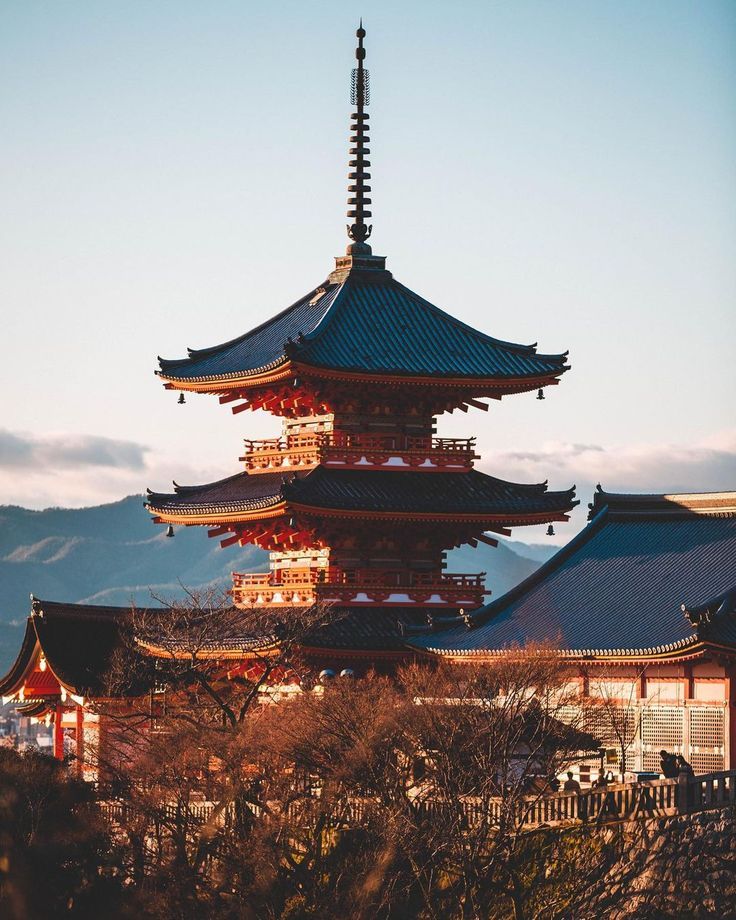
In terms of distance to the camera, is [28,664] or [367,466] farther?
[28,664]

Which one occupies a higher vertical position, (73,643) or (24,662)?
(73,643)

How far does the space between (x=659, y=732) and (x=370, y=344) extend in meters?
13.6

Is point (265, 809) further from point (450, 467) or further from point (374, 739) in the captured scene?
point (450, 467)

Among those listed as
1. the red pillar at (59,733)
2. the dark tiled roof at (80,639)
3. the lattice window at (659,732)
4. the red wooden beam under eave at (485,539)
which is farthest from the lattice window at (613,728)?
the red pillar at (59,733)

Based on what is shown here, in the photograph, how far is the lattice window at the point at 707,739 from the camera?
40281mm

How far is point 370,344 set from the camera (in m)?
49.6

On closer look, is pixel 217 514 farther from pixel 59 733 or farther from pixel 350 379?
pixel 59 733

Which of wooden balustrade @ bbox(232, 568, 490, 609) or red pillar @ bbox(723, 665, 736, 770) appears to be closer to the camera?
red pillar @ bbox(723, 665, 736, 770)

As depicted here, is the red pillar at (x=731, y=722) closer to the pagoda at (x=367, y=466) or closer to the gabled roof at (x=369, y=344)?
the pagoda at (x=367, y=466)

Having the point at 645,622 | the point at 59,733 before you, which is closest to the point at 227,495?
the point at 59,733

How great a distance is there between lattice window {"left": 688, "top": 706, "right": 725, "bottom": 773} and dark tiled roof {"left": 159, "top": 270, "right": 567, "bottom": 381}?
1213 centimetres

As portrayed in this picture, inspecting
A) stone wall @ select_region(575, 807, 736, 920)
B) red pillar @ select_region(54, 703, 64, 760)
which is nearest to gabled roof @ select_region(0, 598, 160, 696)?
red pillar @ select_region(54, 703, 64, 760)

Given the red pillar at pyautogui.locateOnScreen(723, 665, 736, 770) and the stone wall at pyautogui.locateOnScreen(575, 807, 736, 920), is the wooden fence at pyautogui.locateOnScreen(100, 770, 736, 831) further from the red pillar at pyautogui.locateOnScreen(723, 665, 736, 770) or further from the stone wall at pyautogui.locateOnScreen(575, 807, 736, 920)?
the red pillar at pyautogui.locateOnScreen(723, 665, 736, 770)

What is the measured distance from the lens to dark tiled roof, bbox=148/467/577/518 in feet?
156
